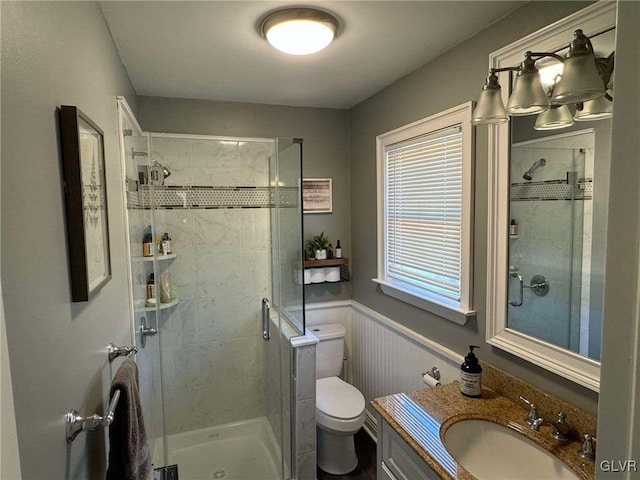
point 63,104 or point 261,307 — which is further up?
point 63,104

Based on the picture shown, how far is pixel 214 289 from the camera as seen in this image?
2.80 m

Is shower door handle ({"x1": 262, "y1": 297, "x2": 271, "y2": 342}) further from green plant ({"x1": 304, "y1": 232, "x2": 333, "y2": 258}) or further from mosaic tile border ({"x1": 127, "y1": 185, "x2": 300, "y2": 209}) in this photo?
mosaic tile border ({"x1": 127, "y1": 185, "x2": 300, "y2": 209})

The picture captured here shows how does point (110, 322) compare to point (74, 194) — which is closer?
point (74, 194)

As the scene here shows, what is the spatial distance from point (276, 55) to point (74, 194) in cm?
137

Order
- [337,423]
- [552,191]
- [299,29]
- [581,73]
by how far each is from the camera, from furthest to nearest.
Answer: [337,423]
[299,29]
[552,191]
[581,73]

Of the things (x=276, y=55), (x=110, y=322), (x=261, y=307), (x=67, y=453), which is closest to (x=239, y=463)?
(x=261, y=307)

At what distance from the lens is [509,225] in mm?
1570

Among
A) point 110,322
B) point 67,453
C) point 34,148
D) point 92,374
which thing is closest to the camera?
point 34,148

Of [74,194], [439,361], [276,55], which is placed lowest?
[439,361]

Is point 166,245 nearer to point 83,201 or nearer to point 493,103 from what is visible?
point 83,201

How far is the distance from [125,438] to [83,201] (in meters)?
0.72

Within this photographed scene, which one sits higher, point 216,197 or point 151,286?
point 216,197

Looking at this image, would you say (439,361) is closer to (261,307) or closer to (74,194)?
(261,307)

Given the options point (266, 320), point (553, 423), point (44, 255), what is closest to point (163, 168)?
point (266, 320)
